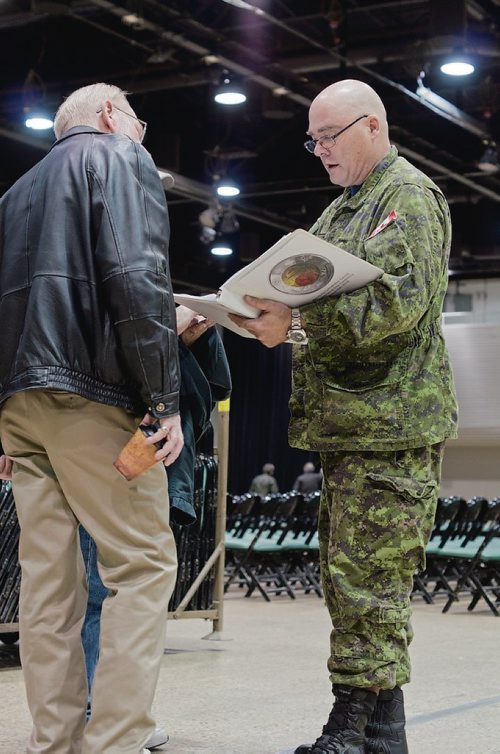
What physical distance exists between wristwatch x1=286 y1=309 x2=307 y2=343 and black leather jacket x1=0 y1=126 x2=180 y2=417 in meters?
0.35

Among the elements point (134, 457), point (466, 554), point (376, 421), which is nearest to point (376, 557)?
point (376, 421)

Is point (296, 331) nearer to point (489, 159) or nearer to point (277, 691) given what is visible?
point (277, 691)

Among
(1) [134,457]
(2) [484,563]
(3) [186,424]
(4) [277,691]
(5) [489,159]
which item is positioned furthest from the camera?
(5) [489,159]

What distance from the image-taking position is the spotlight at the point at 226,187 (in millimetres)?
13961

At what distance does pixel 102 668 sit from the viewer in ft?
7.61

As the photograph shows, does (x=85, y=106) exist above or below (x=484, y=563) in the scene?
above

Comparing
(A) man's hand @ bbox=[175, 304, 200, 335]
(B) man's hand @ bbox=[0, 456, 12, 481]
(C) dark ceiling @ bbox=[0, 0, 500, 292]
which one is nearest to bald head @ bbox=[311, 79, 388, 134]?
(A) man's hand @ bbox=[175, 304, 200, 335]

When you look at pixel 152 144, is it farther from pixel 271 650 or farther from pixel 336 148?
pixel 336 148

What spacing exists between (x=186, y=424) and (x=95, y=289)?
943mm

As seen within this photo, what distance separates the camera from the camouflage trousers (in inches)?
102

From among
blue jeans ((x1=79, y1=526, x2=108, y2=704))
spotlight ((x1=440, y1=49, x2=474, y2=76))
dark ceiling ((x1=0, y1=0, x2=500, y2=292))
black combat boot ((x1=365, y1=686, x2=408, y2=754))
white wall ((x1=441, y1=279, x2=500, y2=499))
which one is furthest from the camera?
white wall ((x1=441, y1=279, x2=500, y2=499))

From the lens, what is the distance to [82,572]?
2.44 metres

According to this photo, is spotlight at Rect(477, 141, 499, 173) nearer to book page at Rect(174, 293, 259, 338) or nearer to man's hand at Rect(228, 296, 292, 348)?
book page at Rect(174, 293, 259, 338)

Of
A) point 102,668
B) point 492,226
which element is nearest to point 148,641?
point 102,668
